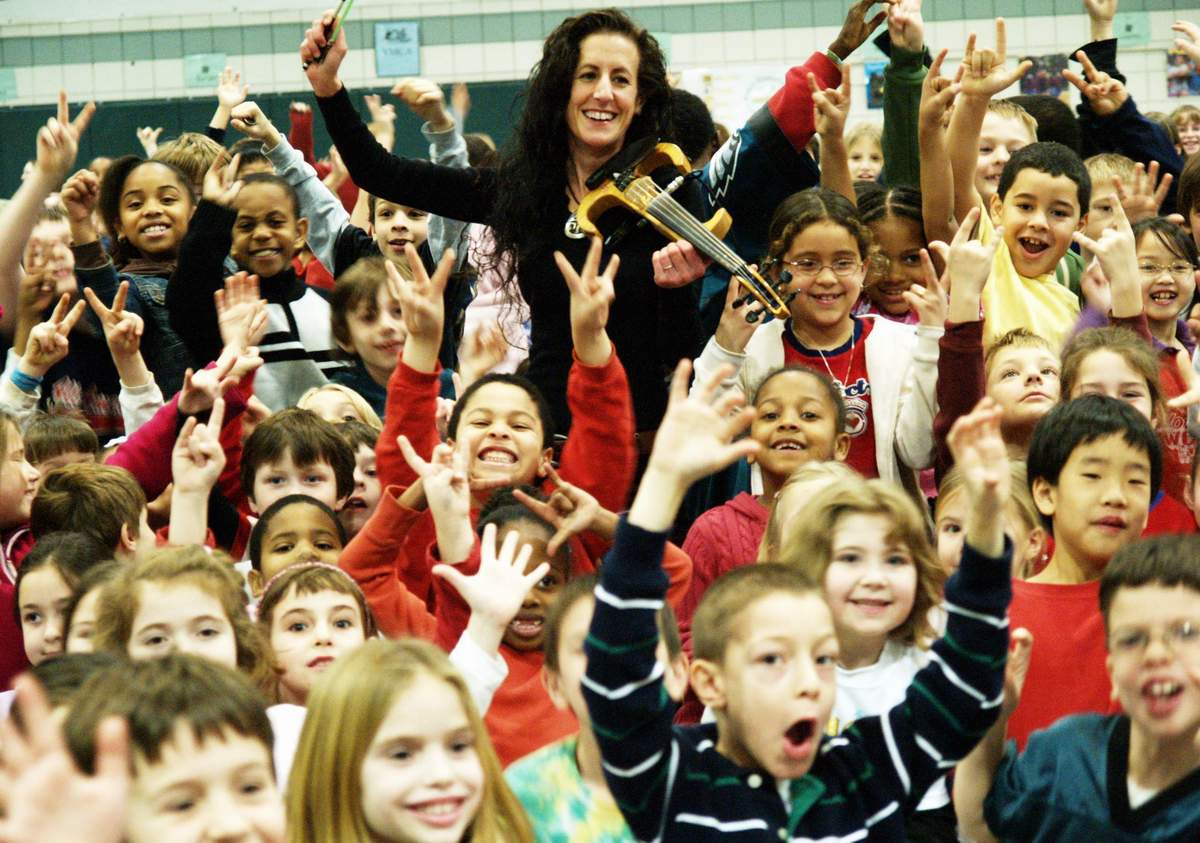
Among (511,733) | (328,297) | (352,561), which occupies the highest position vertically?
(328,297)

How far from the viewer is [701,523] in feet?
12.1

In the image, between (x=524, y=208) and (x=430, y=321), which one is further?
(x=524, y=208)

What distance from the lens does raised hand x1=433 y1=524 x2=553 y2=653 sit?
2920 mm

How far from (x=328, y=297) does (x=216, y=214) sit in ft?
1.93

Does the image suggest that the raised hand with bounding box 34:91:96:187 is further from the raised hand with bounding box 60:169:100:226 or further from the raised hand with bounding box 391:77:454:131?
the raised hand with bounding box 391:77:454:131

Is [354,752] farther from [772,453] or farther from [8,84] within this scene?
[8,84]

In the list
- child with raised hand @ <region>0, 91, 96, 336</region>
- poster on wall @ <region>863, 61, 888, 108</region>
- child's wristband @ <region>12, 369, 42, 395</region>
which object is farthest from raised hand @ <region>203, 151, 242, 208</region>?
poster on wall @ <region>863, 61, 888, 108</region>

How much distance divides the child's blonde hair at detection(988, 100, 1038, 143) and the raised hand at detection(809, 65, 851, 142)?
3.56ft

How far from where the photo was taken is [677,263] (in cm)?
373

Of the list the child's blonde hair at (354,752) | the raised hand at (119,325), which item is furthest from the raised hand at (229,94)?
the child's blonde hair at (354,752)

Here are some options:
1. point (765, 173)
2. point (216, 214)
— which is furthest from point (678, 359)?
point (216, 214)

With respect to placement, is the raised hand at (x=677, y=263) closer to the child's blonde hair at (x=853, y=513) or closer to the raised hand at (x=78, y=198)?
the child's blonde hair at (x=853, y=513)

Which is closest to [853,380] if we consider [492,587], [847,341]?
[847,341]

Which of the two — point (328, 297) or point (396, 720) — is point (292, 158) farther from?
point (396, 720)
